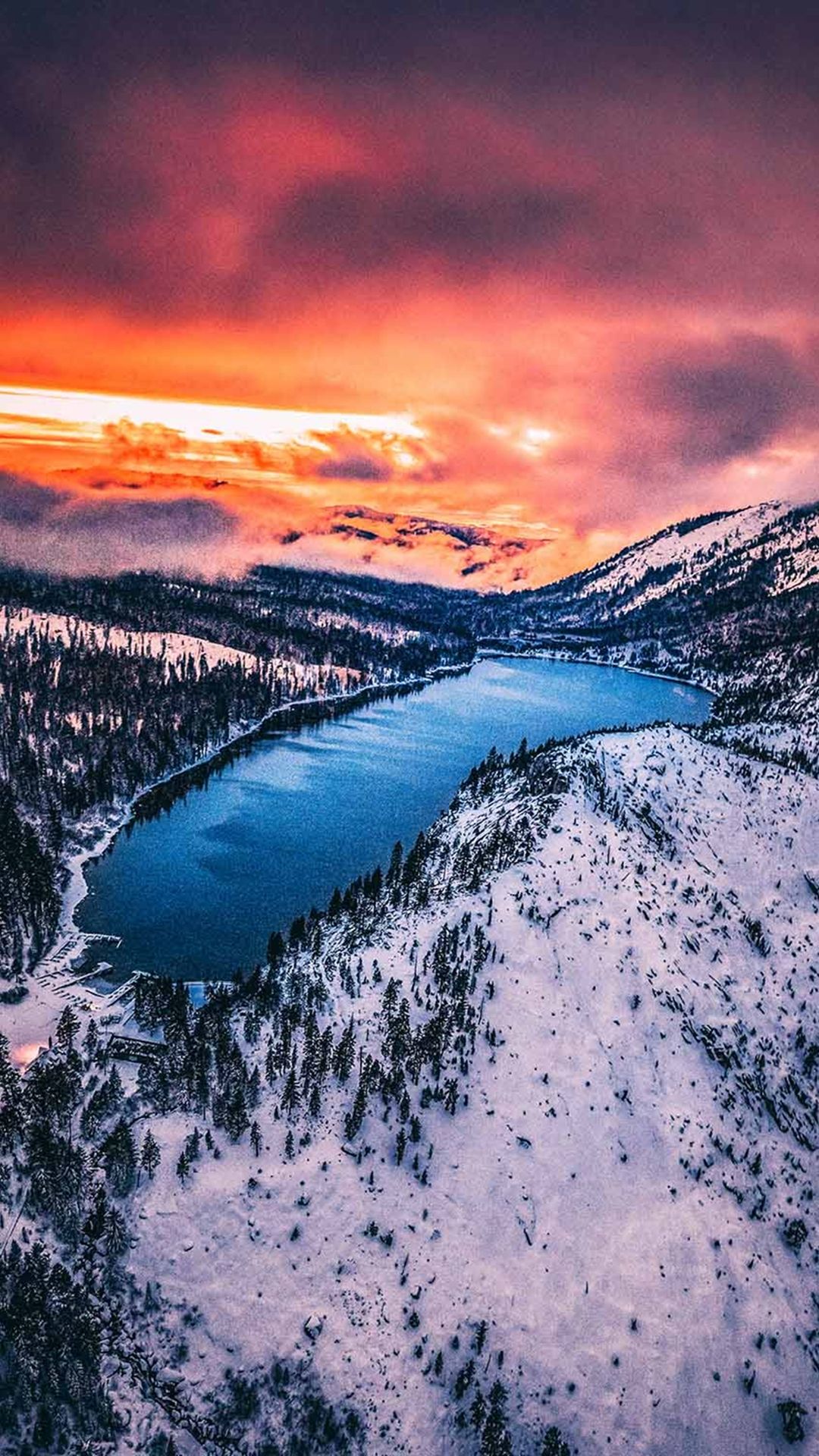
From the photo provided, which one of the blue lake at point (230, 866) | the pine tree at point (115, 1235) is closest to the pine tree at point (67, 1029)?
the blue lake at point (230, 866)

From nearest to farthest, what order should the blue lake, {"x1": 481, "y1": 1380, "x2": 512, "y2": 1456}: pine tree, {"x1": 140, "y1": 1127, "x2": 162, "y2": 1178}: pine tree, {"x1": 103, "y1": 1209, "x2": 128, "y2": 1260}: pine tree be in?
1. {"x1": 481, "y1": 1380, "x2": 512, "y2": 1456}: pine tree
2. {"x1": 103, "y1": 1209, "x2": 128, "y2": 1260}: pine tree
3. {"x1": 140, "y1": 1127, "x2": 162, "y2": 1178}: pine tree
4. the blue lake

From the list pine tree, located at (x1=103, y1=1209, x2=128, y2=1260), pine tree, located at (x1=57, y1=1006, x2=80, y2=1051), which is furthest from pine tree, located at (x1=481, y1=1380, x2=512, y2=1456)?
pine tree, located at (x1=57, y1=1006, x2=80, y2=1051)

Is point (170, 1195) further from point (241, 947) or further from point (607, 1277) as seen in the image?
point (241, 947)

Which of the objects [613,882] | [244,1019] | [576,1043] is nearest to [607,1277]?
[576,1043]

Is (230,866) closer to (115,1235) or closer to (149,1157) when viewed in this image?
(149,1157)

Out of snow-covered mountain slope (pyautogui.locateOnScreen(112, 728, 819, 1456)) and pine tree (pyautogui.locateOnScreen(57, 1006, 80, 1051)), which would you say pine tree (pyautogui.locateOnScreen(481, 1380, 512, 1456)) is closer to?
snow-covered mountain slope (pyautogui.locateOnScreen(112, 728, 819, 1456))

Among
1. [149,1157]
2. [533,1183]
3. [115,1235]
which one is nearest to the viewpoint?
[115,1235]

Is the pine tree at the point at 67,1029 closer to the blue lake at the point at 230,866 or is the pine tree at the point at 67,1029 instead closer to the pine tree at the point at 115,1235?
the blue lake at the point at 230,866

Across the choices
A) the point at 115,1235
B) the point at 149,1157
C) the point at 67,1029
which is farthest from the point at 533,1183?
the point at 67,1029

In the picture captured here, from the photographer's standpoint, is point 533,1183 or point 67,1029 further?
point 67,1029
